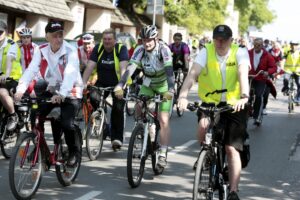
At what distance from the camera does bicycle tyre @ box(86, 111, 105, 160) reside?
29.8 feet

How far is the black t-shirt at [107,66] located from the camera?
9320mm

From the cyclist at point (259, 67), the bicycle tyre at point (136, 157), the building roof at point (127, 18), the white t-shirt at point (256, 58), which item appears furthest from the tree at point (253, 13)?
the bicycle tyre at point (136, 157)

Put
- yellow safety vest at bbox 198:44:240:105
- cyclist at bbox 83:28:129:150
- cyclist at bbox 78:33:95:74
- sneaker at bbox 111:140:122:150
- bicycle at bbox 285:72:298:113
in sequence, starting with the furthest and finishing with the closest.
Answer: bicycle at bbox 285:72:298:113
cyclist at bbox 78:33:95:74
sneaker at bbox 111:140:122:150
cyclist at bbox 83:28:129:150
yellow safety vest at bbox 198:44:240:105

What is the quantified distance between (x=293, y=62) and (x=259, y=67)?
569 cm

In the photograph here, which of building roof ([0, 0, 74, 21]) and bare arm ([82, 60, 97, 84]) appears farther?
building roof ([0, 0, 74, 21])

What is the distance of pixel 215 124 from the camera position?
6176 mm

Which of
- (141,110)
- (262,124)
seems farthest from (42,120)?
(262,124)

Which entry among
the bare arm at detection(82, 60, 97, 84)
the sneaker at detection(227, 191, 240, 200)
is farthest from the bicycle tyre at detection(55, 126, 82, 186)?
the sneaker at detection(227, 191, 240, 200)

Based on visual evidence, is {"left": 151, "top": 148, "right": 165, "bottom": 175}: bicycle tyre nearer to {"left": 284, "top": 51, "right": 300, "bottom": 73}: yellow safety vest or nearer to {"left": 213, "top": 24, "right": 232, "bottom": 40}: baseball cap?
{"left": 213, "top": 24, "right": 232, "bottom": 40}: baseball cap

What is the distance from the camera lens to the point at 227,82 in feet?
20.9

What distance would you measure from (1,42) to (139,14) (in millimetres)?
34305

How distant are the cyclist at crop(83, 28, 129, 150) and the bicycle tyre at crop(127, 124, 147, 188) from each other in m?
1.76

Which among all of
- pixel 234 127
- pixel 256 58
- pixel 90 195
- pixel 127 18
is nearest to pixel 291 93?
pixel 256 58

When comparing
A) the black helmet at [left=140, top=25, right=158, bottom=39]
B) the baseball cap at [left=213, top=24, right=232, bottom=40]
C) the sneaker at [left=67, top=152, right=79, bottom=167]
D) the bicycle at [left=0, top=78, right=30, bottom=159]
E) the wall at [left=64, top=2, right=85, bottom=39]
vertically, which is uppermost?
the wall at [left=64, top=2, right=85, bottom=39]
